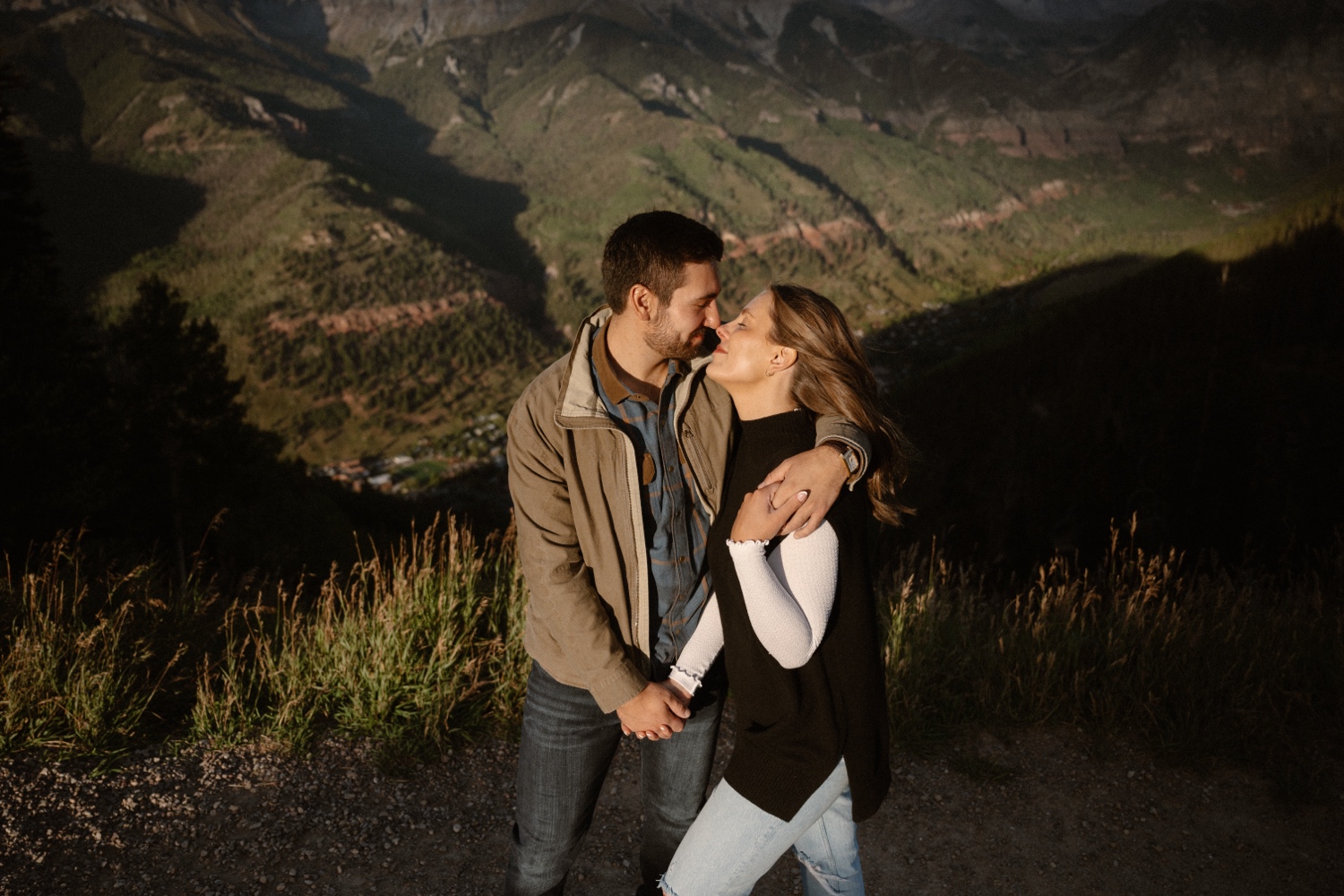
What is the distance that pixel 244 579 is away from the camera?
477cm

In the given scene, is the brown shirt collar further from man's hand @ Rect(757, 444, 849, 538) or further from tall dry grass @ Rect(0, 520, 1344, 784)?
tall dry grass @ Rect(0, 520, 1344, 784)

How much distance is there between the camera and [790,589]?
1.77 meters

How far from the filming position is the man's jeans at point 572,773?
218 centimetres

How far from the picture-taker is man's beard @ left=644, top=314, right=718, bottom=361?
7.02 feet

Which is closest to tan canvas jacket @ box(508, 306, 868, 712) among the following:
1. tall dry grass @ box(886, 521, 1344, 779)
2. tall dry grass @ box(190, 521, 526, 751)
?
tall dry grass @ box(190, 521, 526, 751)

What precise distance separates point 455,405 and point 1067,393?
223ft

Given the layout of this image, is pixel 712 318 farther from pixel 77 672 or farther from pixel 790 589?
pixel 77 672

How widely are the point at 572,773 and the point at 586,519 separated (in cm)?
78

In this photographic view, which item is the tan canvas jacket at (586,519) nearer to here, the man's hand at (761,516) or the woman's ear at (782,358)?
the woman's ear at (782,358)

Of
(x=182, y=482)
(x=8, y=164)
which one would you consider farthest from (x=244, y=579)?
(x=182, y=482)

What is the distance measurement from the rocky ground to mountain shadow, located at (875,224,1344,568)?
29.6 metres

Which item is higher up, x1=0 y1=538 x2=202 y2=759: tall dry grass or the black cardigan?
the black cardigan

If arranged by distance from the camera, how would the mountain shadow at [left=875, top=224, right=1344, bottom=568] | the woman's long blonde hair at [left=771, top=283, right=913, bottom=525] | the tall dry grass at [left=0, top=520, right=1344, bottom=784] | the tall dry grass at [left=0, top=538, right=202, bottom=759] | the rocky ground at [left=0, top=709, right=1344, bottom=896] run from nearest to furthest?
1. the woman's long blonde hair at [left=771, top=283, right=913, bottom=525]
2. the rocky ground at [left=0, top=709, right=1344, bottom=896]
3. the tall dry grass at [left=0, top=538, right=202, bottom=759]
4. the tall dry grass at [left=0, top=520, right=1344, bottom=784]
5. the mountain shadow at [left=875, top=224, right=1344, bottom=568]

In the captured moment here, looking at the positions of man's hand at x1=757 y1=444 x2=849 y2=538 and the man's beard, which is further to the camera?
the man's beard
